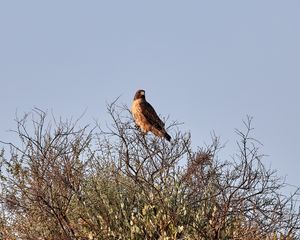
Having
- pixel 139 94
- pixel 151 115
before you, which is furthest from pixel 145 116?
pixel 139 94

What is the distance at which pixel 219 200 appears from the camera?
12312mm

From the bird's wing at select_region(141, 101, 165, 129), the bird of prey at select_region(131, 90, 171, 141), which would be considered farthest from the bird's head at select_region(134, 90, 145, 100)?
the bird's wing at select_region(141, 101, 165, 129)

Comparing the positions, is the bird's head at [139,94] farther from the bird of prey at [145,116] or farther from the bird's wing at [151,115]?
the bird's wing at [151,115]

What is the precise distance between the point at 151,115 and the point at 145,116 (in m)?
0.12

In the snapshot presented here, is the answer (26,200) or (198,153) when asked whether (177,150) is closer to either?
(198,153)

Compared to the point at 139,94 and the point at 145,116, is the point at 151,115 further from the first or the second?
the point at 139,94

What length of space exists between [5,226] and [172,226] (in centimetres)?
317

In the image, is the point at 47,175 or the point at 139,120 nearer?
the point at 47,175

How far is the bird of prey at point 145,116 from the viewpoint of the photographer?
15.1 m

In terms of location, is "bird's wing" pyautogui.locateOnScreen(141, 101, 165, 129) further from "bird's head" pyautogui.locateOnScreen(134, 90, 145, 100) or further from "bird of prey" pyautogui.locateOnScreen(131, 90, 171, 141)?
"bird's head" pyautogui.locateOnScreen(134, 90, 145, 100)

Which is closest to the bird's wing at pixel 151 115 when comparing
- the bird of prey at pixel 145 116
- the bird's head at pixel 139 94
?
the bird of prey at pixel 145 116

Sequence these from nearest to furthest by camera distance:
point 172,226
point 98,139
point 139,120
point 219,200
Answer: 1. point 172,226
2. point 219,200
3. point 98,139
4. point 139,120

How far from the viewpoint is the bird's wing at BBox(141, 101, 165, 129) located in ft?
50.7

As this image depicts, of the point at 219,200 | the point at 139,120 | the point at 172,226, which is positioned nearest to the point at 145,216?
the point at 172,226
